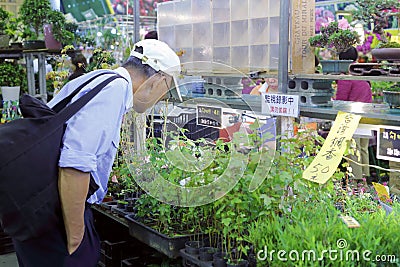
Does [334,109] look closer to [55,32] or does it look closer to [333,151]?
[333,151]

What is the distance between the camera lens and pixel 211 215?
7.17ft

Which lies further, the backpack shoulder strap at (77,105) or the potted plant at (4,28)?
the potted plant at (4,28)

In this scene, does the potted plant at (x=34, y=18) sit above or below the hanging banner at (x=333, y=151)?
above

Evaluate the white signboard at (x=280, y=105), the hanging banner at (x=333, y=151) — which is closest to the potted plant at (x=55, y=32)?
the white signboard at (x=280, y=105)

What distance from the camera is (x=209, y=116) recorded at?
7.27 ft

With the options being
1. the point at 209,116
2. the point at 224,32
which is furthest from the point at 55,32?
the point at 209,116

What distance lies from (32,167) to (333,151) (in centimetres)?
109

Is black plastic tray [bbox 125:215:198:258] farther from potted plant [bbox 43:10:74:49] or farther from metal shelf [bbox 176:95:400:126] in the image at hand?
potted plant [bbox 43:10:74:49]

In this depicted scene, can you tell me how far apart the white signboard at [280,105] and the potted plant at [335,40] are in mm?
215

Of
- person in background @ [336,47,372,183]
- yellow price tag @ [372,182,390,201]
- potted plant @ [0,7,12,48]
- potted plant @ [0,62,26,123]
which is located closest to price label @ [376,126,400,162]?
yellow price tag @ [372,182,390,201]

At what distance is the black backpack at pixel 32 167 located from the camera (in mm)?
1804

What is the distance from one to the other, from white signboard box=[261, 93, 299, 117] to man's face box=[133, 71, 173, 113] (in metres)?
0.56

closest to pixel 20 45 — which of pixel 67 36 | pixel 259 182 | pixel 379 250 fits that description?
pixel 67 36

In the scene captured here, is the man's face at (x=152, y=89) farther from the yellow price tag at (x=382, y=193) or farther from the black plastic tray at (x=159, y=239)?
the yellow price tag at (x=382, y=193)
